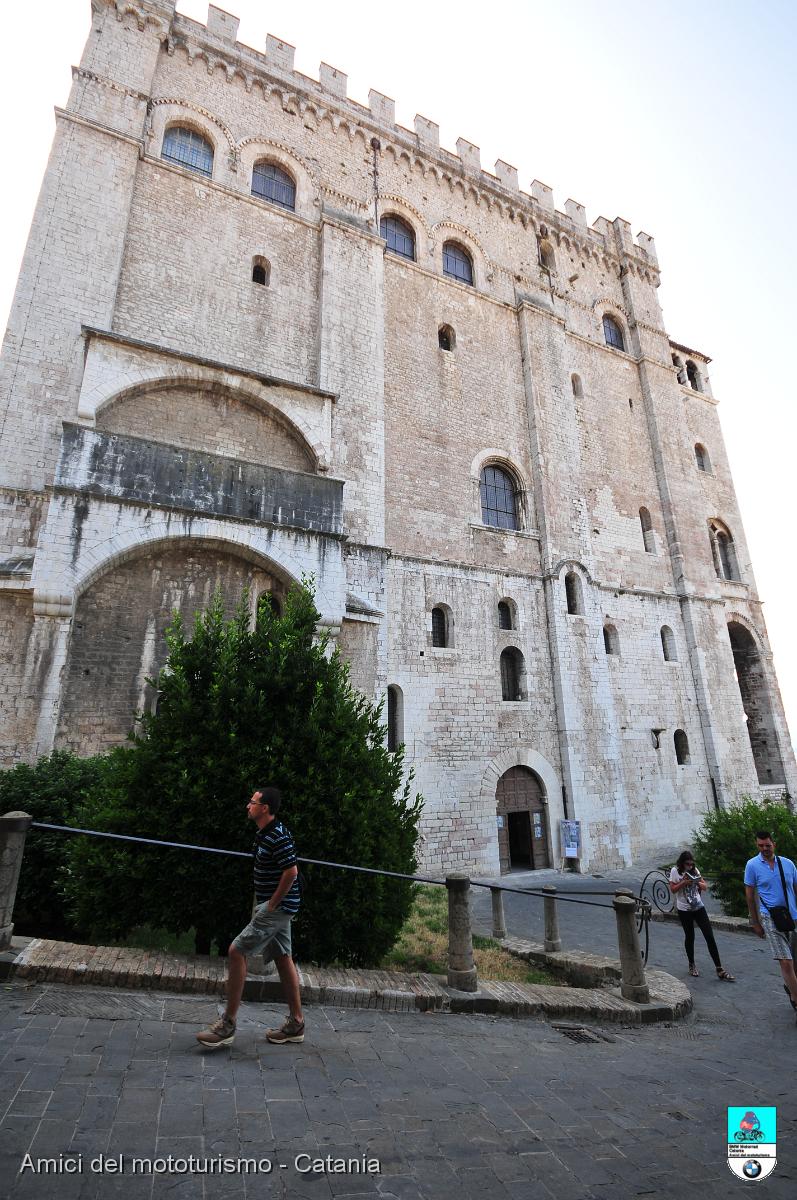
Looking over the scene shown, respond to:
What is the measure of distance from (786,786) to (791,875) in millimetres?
16861

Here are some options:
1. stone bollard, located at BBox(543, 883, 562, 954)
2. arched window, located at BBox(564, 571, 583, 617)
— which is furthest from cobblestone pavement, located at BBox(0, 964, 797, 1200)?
arched window, located at BBox(564, 571, 583, 617)

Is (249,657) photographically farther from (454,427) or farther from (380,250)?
(380,250)

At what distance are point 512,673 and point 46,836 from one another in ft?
36.3

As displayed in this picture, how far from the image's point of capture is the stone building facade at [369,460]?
10016 mm

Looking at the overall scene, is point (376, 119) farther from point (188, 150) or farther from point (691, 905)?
point (691, 905)

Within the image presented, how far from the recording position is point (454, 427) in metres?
15.6

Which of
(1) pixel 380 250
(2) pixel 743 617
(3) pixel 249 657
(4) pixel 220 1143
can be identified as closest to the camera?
(4) pixel 220 1143

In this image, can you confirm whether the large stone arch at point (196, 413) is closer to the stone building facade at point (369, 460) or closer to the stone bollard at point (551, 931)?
the stone building facade at point (369, 460)

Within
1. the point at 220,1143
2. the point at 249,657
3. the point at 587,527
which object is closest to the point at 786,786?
the point at 587,527

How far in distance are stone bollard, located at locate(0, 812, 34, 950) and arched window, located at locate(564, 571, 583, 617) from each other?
45.6 feet

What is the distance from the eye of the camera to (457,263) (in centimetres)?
1819

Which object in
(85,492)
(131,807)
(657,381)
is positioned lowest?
(131,807)

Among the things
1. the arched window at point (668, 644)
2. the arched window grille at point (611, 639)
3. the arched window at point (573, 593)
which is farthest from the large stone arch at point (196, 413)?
the arched window at point (668, 644)

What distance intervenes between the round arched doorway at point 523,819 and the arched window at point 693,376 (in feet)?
63.1
